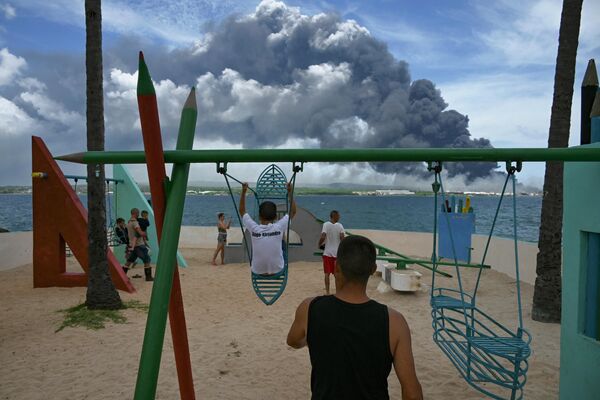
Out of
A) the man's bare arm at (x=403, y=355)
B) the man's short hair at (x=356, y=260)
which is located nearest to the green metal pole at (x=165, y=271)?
the man's short hair at (x=356, y=260)

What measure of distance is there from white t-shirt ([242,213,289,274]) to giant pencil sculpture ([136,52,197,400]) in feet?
6.65

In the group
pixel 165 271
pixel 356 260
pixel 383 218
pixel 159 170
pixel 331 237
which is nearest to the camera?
pixel 356 260

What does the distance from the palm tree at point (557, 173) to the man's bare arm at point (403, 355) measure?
283 inches

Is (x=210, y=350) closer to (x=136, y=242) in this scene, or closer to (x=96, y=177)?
(x=96, y=177)

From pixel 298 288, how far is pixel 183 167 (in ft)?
27.3

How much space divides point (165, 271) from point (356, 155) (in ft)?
5.09

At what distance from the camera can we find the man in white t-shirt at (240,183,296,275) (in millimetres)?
5484

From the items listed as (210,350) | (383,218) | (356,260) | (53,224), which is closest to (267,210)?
(210,350)

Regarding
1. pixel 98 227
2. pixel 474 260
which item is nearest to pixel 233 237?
pixel 474 260

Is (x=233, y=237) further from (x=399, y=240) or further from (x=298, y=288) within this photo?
(x=298, y=288)

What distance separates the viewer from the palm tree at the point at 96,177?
8.36 m

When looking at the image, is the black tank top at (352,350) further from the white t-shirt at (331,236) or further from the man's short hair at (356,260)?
the white t-shirt at (331,236)

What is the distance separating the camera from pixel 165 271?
3.12 m

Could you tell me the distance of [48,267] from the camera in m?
10.5
